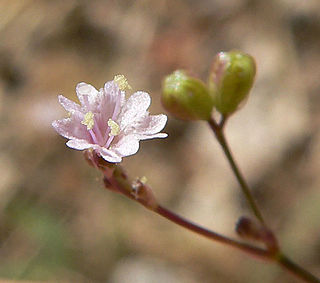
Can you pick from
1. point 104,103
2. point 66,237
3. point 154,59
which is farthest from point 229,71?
point 154,59

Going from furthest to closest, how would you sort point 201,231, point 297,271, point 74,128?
point 297,271 → point 201,231 → point 74,128

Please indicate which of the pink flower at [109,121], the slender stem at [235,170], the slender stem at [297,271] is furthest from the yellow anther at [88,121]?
the slender stem at [297,271]

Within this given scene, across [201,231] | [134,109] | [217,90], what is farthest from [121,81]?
[201,231]

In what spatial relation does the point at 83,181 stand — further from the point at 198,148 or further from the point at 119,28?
the point at 119,28

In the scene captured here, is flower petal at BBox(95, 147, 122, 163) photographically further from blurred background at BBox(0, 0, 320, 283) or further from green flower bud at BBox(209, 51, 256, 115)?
blurred background at BBox(0, 0, 320, 283)

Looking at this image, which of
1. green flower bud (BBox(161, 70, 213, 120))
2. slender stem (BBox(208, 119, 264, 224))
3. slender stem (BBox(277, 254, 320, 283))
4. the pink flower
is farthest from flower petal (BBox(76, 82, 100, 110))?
slender stem (BBox(277, 254, 320, 283))

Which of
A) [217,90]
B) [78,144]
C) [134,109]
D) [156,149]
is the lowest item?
[78,144]

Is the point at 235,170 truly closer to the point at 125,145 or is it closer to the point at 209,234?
the point at 209,234
